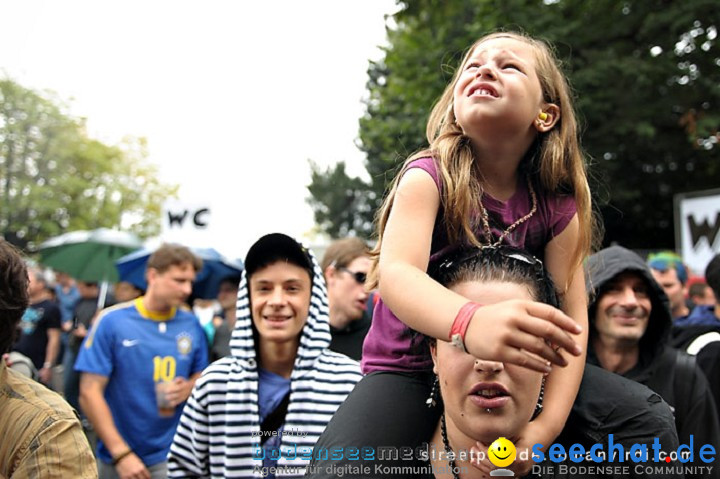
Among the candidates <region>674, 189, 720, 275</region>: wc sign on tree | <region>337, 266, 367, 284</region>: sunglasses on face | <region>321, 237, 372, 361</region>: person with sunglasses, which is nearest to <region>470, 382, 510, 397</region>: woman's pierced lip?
<region>321, 237, 372, 361</region>: person with sunglasses

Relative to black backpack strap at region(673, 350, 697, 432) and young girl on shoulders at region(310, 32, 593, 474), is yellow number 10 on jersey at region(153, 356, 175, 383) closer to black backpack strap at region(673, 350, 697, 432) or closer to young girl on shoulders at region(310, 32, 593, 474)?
young girl on shoulders at region(310, 32, 593, 474)

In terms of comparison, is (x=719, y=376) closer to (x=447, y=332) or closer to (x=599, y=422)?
(x=599, y=422)

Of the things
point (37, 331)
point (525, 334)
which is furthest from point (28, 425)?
point (37, 331)

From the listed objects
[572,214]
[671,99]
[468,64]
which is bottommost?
[572,214]

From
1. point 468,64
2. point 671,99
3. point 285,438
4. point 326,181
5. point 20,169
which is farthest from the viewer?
point 326,181

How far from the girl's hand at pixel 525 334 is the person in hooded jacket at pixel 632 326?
2.16 m

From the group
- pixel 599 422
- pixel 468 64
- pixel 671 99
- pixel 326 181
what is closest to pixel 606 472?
pixel 599 422

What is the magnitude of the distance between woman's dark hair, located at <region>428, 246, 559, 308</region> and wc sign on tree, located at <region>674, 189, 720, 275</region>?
974 cm

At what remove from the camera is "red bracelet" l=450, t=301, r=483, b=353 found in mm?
1424

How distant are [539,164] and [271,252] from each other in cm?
164

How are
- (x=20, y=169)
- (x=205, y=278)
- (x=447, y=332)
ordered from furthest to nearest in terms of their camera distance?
(x=20, y=169)
(x=205, y=278)
(x=447, y=332)

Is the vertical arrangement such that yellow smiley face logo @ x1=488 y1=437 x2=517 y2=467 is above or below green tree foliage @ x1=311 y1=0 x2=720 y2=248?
below

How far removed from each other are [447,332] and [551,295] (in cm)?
69

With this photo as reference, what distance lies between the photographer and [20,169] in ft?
108
